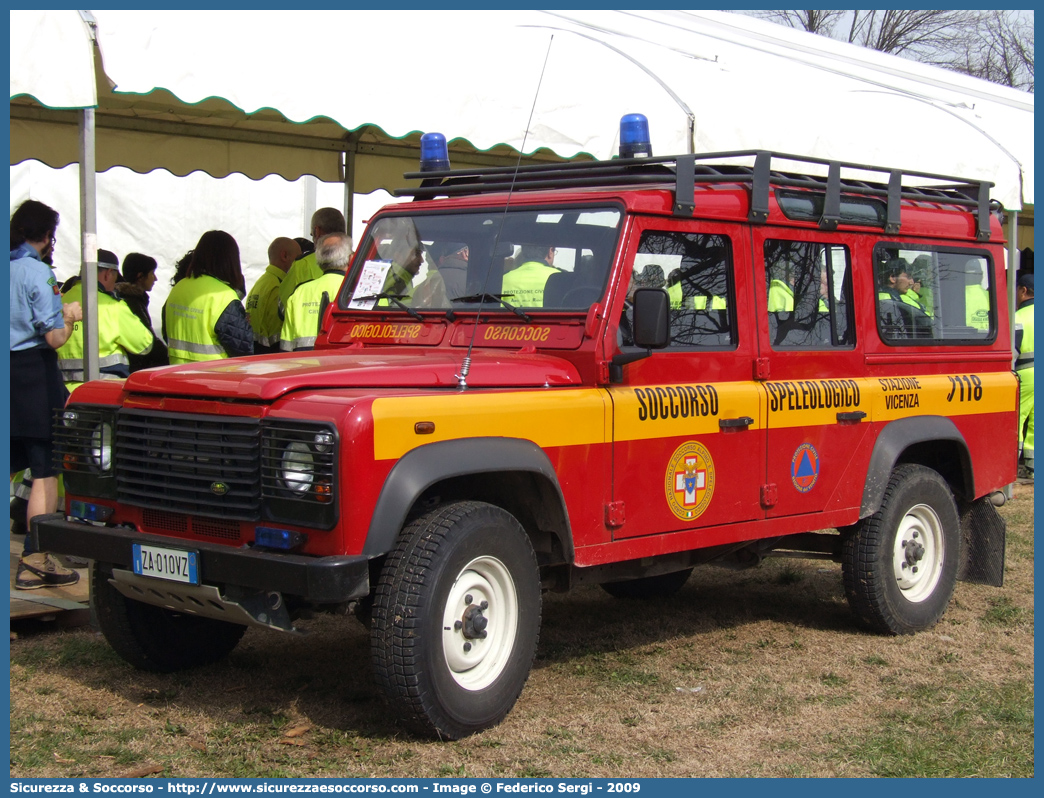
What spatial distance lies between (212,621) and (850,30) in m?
35.7

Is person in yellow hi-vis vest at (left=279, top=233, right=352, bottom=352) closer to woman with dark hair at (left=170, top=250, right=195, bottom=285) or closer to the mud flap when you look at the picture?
woman with dark hair at (left=170, top=250, right=195, bottom=285)

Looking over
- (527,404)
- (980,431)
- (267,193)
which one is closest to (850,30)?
(267,193)

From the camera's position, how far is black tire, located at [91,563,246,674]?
4.98 m

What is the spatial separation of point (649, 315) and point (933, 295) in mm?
2508

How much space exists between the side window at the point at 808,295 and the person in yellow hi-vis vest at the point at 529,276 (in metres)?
1.16

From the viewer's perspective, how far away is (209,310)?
722 cm

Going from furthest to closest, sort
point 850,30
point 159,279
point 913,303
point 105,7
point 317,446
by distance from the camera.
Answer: point 850,30, point 159,279, point 913,303, point 105,7, point 317,446

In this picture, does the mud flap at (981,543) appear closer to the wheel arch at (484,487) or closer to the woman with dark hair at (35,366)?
the wheel arch at (484,487)

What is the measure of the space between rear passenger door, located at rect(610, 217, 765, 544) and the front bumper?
1.35 meters

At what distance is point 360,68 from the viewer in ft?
22.3

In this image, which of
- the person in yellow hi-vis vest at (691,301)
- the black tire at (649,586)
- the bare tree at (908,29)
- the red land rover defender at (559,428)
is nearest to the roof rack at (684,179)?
the red land rover defender at (559,428)

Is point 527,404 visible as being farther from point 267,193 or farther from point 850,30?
point 850,30

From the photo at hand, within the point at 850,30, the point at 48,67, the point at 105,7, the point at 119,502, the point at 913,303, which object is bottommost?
the point at 119,502

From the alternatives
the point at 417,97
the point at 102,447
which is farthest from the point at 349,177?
the point at 102,447
